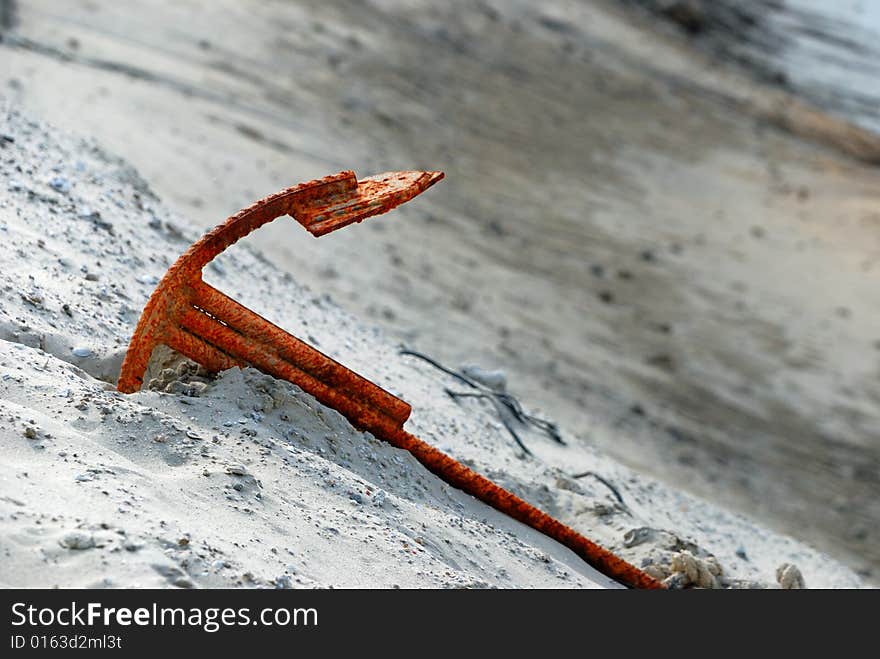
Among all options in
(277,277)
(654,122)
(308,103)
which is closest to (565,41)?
(654,122)

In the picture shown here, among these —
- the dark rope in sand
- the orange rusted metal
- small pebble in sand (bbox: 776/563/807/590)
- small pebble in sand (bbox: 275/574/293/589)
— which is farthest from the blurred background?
small pebble in sand (bbox: 275/574/293/589)

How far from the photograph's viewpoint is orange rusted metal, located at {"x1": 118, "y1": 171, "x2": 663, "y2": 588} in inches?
117

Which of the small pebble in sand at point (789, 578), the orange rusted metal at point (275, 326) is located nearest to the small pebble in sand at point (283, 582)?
the orange rusted metal at point (275, 326)

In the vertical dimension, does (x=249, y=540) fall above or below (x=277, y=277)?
above

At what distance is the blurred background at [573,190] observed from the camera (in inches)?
291

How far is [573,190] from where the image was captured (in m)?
10.2

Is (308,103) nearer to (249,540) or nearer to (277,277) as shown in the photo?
(277,277)

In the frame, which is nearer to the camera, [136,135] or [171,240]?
[171,240]

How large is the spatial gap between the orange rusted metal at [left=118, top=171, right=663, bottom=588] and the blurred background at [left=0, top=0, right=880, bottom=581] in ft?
11.0

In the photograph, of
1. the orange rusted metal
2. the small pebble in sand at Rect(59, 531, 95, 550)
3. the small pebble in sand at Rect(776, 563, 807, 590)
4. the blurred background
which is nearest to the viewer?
the small pebble in sand at Rect(59, 531, 95, 550)

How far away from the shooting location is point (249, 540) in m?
2.60

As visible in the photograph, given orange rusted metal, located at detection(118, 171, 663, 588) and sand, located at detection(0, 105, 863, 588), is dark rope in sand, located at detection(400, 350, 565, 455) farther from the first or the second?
orange rusted metal, located at detection(118, 171, 663, 588)

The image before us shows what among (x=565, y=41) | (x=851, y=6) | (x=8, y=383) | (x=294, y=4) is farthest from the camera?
(x=851, y=6)

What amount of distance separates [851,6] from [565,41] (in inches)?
196
